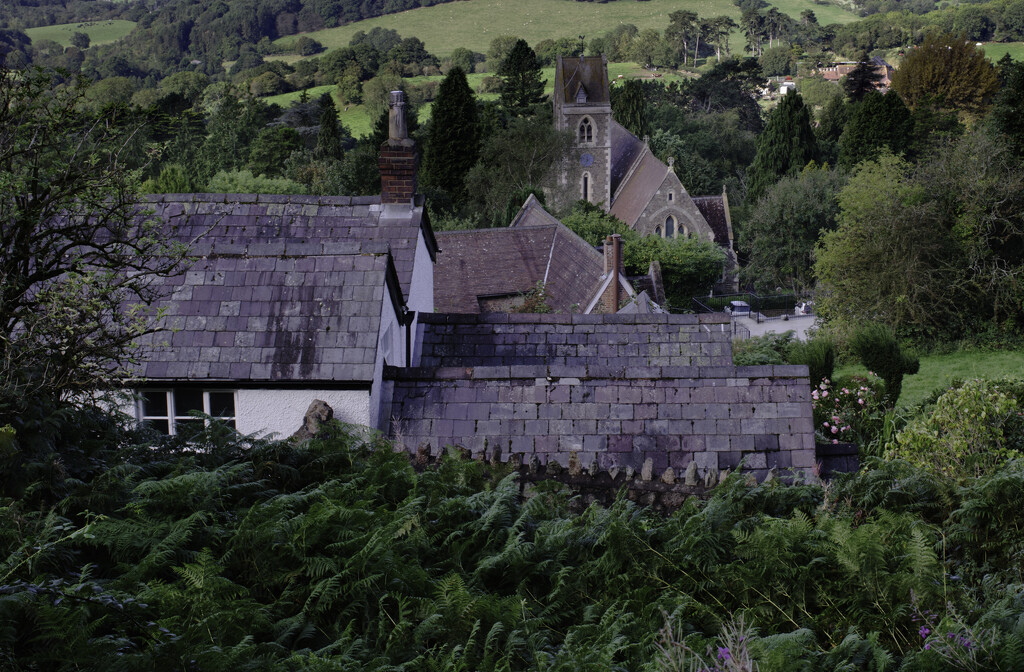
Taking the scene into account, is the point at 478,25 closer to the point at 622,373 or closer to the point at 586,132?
the point at 586,132

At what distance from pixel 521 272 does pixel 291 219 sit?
2075 centimetres

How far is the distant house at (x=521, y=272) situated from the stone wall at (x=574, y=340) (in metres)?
18.5

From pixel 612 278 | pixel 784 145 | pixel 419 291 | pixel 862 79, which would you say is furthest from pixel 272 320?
pixel 862 79

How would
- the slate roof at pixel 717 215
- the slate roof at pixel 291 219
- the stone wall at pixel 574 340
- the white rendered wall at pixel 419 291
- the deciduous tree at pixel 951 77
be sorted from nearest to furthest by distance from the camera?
1. the stone wall at pixel 574 340
2. the white rendered wall at pixel 419 291
3. the slate roof at pixel 291 219
4. the slate roof at pixel 717 215
5. the deciduous tree at pixel 951 77

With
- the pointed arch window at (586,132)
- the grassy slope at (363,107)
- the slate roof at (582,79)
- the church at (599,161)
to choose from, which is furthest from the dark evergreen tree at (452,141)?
the grassy slope at (363,107)

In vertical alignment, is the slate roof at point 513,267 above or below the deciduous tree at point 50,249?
below

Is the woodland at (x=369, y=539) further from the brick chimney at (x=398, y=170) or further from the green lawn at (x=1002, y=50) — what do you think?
the green lawn at (x=1002, y=50)

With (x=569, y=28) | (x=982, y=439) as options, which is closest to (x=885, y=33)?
(x=569, y=28)

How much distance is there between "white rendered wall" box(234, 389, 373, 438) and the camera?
11.2 metres

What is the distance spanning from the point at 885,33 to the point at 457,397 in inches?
7699

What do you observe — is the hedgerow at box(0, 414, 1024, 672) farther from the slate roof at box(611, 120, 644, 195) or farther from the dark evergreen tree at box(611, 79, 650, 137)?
the dark evergreen tree at box(611, 79, 650, 137)

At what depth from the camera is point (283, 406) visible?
1127 cm

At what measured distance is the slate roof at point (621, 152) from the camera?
7694cm

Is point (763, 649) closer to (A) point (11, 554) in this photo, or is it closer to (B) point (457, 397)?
(A) point (11, 554)
